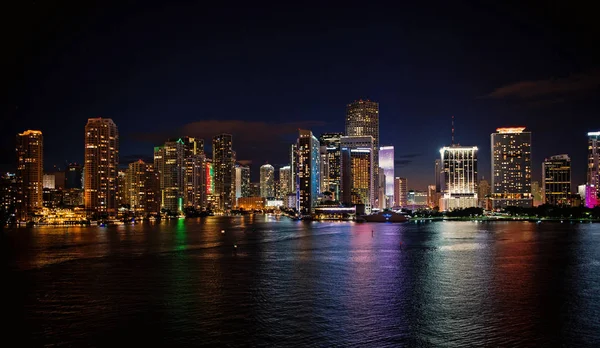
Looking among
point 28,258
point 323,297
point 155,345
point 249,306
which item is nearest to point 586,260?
point 323,297

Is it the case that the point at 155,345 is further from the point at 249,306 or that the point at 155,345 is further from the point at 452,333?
the point at 452,333

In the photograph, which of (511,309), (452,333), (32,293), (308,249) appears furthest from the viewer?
(308,249)

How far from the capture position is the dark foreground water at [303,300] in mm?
28234

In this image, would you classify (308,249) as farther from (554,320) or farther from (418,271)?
(554,320)

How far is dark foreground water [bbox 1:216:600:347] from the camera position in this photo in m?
28.2

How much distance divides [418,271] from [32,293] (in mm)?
34256

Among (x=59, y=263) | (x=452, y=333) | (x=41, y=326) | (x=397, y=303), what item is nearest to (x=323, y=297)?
(x=397, y=303)

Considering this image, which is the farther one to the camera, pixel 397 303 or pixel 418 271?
pixel 418 271

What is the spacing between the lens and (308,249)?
75750 millimetres

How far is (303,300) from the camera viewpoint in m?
37.1

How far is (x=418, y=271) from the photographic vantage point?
5175cm

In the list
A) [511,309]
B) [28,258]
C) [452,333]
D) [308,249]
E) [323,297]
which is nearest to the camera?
[452,333]

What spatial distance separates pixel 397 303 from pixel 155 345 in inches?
669

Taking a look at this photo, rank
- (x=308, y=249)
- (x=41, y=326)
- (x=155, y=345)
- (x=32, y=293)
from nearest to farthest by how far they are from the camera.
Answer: (x=155, y=345) → (x=41, y=326) → (x=32, y=293) → (x=308, y=249)
